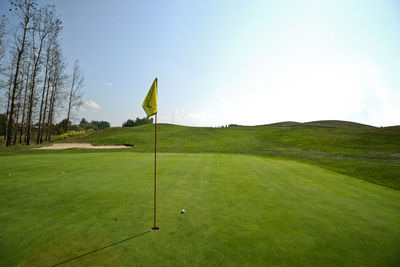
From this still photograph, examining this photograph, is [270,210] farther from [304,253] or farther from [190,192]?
[190,192]

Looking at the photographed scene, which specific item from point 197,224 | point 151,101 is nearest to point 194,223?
point 197,224

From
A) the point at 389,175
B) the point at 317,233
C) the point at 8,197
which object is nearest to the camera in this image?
the point at 317,233

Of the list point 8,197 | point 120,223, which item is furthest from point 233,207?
point 8,197

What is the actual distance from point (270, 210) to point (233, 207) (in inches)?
36.2

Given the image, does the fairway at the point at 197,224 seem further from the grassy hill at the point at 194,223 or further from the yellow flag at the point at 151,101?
the yellow flag at the point at 151,101

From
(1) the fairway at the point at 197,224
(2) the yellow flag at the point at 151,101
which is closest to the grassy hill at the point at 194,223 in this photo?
(1) the fairway at the point at 197,224

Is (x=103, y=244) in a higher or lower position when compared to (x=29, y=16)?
lower

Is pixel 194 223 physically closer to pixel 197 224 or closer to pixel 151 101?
pixel 197 224

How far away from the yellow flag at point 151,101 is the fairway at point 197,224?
2.47 m

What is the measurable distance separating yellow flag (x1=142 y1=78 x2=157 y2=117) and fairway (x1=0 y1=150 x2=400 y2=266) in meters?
2.47

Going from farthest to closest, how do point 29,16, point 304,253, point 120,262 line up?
point 29,16
point 304,253
point 120,262

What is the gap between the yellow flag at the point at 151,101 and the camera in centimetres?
485

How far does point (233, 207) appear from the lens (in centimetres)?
493

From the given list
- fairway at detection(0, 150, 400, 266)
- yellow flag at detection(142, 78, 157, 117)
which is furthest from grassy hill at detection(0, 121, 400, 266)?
yellow flag at detection(142, 78, 157, 117)
